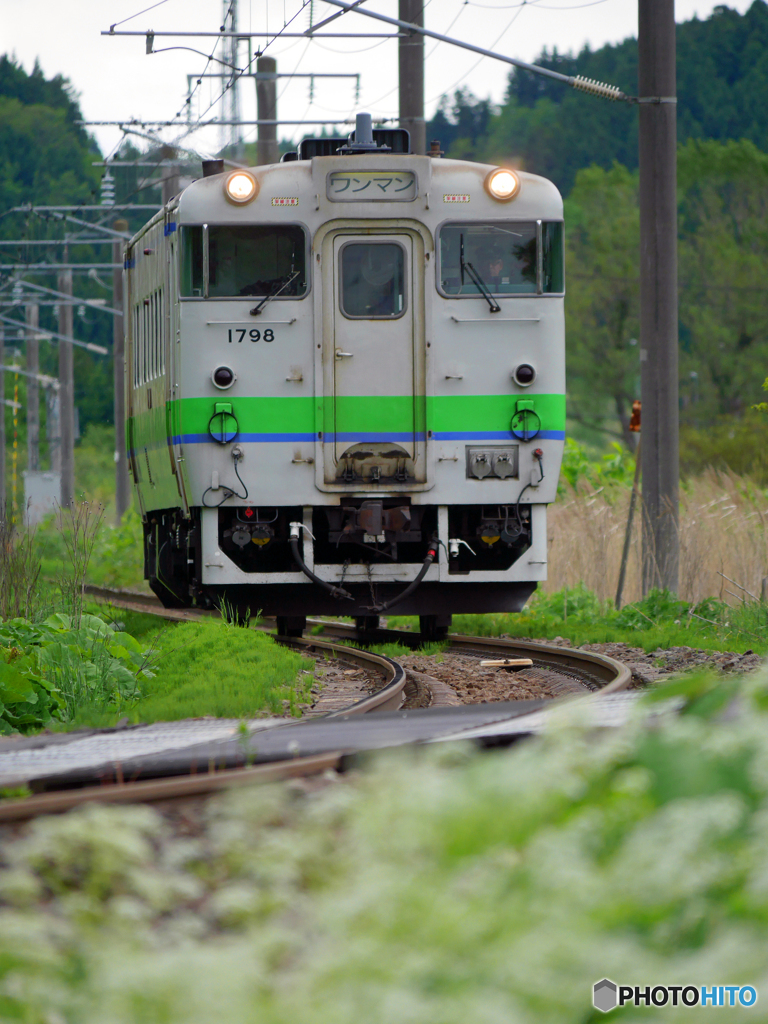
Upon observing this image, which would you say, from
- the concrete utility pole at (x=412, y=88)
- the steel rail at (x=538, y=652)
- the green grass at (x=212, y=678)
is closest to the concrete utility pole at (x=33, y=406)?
the concrete utility pole at (x=412, y=88)

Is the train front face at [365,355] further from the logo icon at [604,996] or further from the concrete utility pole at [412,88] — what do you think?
the logo icon at [604,996]

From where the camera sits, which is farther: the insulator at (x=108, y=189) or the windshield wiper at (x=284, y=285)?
the insulator at (x=108, y=189)

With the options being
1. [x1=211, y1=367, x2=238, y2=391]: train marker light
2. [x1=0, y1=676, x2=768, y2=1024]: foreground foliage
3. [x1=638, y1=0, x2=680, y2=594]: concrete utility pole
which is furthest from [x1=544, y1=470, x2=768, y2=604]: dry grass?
[x1=0, y1=676, x2=768, y2=1024]: foreground foliage

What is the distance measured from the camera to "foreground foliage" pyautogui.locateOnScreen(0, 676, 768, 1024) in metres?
2.22

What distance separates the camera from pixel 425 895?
8.09 feet

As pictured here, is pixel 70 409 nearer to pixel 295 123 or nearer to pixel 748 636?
pixel 295 123

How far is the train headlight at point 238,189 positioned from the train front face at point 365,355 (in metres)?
0.02

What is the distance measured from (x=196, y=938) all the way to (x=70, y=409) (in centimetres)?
3372

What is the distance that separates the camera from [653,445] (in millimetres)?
13672

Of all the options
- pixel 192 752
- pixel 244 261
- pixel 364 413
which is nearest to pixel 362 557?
pixel 364 413

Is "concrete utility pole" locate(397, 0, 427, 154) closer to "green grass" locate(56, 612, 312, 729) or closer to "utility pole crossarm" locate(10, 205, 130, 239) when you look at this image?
"utility pole crossarm" locate(10, 205, 130, 239)

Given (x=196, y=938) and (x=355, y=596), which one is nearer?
(x=196, y=938)

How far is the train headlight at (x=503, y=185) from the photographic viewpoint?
10891 millimetres

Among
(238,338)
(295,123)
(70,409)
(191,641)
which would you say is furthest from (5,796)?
(70,409)
